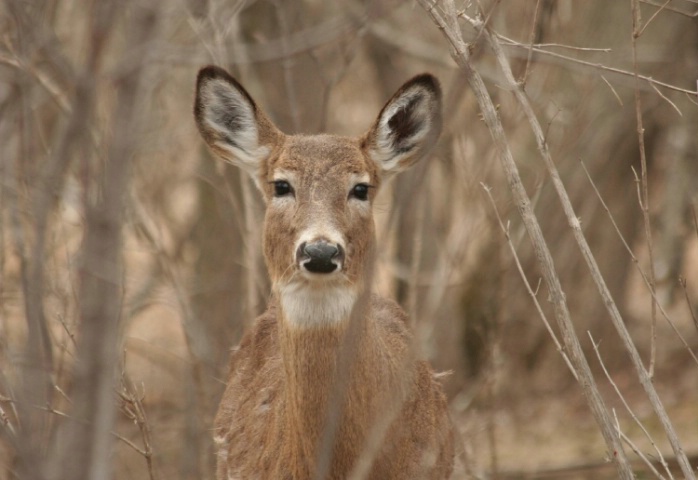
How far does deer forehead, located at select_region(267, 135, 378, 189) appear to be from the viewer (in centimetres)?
646

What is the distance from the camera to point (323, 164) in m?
6.56

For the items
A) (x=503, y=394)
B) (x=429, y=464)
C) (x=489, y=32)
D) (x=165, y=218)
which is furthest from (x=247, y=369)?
(x=503, y=394)

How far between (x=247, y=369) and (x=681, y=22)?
5.69 m

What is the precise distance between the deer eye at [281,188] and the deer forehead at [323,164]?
0.07 ft

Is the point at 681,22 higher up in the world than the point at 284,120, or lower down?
higher up

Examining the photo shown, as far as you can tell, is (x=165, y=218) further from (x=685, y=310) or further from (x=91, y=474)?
(x=91, y=474)

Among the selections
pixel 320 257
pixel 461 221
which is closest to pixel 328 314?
pixel 320 257

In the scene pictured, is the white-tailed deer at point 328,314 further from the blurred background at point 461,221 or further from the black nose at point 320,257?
the blurred background at point 461,221

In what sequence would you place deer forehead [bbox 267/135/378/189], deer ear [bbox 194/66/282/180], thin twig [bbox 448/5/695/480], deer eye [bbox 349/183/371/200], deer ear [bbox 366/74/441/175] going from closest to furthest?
thin twig [bbox 448/5/695/480]
deer forehead [bbox 267/135/378/189]
deer eye [bbox 349/183/371/200]
deer ear [bbox 366/74/441/175]
deer ear [bbox 194/66/282/180]

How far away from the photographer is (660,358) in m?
13.0

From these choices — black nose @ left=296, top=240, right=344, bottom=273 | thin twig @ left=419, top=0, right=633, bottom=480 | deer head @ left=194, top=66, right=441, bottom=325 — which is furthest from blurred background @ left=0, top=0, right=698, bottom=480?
black nose @ left=296, top=240, right=344, bottom=273

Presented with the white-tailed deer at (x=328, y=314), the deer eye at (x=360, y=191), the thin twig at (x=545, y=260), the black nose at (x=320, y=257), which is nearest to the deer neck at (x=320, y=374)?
the white-tailed deer at (x=328, y=314)

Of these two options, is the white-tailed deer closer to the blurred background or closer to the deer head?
the deer head

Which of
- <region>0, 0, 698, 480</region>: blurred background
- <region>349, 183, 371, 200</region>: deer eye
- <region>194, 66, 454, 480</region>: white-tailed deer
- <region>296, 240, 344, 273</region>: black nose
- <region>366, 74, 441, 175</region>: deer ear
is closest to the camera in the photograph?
<region>296, 240, 344, 273</region>: black nose
